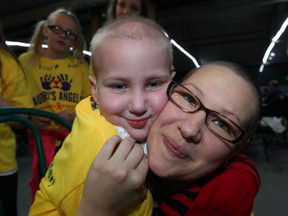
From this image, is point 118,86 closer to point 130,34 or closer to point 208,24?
point 130,34

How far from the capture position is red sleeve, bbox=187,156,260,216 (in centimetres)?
80

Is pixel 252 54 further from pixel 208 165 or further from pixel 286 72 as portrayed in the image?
pixel 208 165

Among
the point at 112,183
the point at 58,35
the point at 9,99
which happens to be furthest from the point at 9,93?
the point at 112,183

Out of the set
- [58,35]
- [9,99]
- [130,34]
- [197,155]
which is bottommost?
[9,99]

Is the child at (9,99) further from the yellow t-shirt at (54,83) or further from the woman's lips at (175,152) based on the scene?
the woman's lips at (175,152)

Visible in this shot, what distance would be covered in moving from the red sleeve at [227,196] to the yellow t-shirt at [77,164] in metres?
0.16

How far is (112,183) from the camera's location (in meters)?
0.74

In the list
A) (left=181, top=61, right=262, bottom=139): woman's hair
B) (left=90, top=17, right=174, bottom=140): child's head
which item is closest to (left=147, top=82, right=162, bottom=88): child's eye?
(left=90, top=17, right=174, bottom=140): child's head

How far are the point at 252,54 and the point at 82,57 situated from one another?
15.7 meters

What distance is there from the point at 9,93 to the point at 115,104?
969 millimetres

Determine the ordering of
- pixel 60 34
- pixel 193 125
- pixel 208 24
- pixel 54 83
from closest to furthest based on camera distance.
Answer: pixel 193 125 < pixel 54 83 < pixel 60 34 < pixel 208 24

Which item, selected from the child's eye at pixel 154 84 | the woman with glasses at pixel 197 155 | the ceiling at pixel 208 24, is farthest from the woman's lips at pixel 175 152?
the ceiling at pixel 208 24

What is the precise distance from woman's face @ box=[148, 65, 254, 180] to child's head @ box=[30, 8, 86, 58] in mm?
1451

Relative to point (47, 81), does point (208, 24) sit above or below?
below
